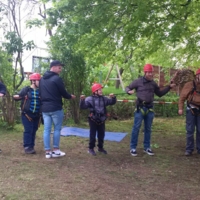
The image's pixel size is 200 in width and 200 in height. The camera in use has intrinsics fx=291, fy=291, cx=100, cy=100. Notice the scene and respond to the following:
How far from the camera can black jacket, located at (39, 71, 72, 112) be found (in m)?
5.28

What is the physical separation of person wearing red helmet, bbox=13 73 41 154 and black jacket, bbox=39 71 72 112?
41cm

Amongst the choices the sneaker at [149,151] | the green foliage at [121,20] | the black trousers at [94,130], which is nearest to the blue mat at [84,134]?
the sneaker at [149,151]

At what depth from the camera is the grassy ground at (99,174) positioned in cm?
382

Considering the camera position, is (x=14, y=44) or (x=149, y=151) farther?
(x=14, y=44)

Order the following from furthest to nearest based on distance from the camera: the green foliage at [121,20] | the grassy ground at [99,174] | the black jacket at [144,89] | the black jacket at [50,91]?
the green foliage at [121,20] → the black jacket at [144,89] → the black jacket at [50,91] → the grassy ground at [99,174]

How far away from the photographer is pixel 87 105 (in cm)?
564

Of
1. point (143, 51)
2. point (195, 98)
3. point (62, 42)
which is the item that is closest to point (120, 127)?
point (143, 51)

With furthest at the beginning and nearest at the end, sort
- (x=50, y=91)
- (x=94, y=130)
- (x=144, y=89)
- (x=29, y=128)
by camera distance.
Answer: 1. (x=29, y=128)
2. (x=94, y=130)
3. (x=144, y=89)
4. (x=50, y=91)

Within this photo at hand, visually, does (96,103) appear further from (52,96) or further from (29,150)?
(29,150)

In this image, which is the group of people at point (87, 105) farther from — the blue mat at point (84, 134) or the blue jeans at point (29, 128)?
the blue mat at point (84, 134)

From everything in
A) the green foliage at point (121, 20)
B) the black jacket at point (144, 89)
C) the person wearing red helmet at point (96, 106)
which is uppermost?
the green foliage at point (121, 20)

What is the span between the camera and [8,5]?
315 inches

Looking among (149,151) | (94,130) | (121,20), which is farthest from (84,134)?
(121,20)

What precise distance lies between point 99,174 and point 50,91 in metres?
1.74
